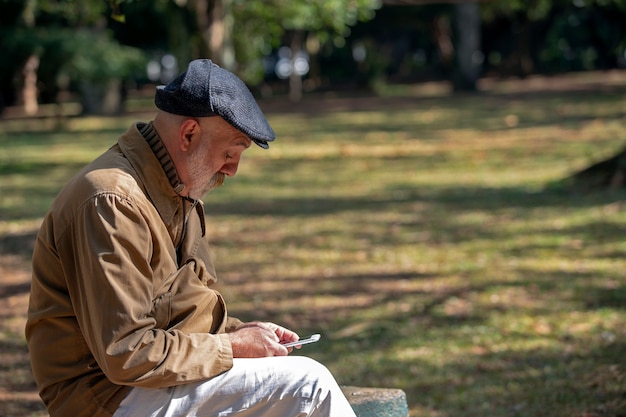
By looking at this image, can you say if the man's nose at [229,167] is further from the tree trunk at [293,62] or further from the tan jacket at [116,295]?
the tree trunk at [293,62]

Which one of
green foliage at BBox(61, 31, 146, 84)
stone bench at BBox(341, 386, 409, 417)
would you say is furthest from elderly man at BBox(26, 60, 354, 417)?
green foliage at BBox(61, 31, 146, 84)

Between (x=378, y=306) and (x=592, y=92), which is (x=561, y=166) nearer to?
(x=378, y=306)

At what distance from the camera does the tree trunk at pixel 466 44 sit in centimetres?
3569

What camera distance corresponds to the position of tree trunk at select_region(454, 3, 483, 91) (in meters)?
35.7

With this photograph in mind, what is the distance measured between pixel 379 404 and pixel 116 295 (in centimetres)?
149

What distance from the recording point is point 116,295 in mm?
2938

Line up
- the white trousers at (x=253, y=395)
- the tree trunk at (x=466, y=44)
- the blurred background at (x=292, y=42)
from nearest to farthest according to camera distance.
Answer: the white trousers at (x=253, y=395) < the blurred background at (x=292, y=42) < the tree trunk at (x=466, y=44)

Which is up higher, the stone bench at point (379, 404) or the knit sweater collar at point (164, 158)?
the knit sweater collar at point (164, 158)

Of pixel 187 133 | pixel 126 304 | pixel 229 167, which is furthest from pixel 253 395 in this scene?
pixel 187 133

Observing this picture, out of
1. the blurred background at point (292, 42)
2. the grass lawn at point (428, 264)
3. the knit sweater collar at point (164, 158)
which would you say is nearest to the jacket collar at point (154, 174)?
the knit sweater collar at point (164, 158)

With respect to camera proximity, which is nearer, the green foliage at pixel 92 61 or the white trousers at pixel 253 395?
the white trousers at pixel 253 395

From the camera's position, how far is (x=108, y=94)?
3256 centimetres

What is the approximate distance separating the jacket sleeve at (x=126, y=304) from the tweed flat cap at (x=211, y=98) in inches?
13.8

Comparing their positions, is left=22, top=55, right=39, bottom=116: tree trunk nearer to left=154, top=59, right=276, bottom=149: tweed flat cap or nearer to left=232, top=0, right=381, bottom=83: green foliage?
left=232, top=0, right=381, bottom=83: green foliage
